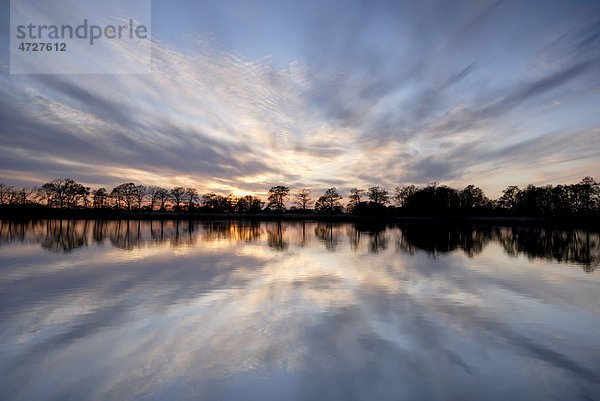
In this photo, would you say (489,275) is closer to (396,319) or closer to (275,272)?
(396,319)

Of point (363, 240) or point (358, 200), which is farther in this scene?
point (358, 200)

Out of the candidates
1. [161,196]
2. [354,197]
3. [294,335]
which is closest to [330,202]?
[354,197]

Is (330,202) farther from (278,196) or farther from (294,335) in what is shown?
(294,335)

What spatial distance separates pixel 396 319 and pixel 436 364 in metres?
2.26

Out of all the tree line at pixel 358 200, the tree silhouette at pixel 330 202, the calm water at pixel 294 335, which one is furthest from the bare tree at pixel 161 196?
the calm water at pixel 294 335

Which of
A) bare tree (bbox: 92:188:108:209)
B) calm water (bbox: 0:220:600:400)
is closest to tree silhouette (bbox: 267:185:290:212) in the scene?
bare tree (bbox: 92:188:108:209)

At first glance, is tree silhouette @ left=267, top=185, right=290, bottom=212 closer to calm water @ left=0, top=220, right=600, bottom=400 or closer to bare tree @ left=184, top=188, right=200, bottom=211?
bare tree @ left=184, top=188, right=200, bottom=211

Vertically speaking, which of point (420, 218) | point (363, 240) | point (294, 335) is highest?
point (294, 335)

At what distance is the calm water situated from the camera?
4.75m

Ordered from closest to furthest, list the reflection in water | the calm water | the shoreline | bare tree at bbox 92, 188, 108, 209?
the calm water
the reflection in water
the shoreline
bare tree at bbox 92, 188, 108, 209

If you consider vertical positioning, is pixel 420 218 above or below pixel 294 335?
below

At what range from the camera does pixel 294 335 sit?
665 centimetres

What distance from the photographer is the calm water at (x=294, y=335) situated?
4.75 m

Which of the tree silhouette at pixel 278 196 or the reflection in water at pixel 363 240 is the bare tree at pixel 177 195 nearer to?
the tree silhouette at pixel 278 196
